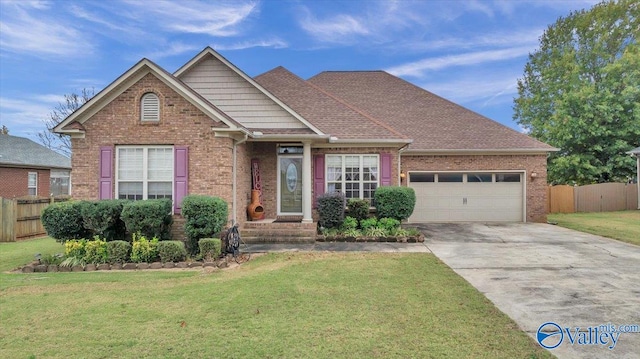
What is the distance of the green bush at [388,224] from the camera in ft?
36.1

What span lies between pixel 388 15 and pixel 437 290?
13349mm

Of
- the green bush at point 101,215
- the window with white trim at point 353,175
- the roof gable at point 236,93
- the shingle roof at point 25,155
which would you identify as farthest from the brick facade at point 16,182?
the window with white trim at point 353,175

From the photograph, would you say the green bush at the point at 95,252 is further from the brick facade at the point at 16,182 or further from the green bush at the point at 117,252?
the brick facade at the point at 16,182

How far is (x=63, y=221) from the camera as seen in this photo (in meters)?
8.02

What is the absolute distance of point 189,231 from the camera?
818 centimetres

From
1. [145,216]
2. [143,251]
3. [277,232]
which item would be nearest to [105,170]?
[145,216]

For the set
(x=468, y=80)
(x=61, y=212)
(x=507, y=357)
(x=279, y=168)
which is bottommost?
(x=507, y=357)

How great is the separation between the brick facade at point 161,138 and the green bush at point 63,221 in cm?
102

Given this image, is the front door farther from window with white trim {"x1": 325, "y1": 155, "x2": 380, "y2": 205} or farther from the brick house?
window with white trim {"x1": 325, "y1": 155, "x2": 380, "y2": 205}

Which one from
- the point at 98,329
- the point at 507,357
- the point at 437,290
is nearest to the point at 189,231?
the point at 98,329

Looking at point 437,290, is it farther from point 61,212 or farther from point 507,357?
point 61,212

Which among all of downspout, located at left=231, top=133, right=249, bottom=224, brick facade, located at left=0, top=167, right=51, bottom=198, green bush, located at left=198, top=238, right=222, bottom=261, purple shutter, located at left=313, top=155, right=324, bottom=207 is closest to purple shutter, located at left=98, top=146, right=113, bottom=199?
downspout, located at left=231, top=133, right=249, bottom=224

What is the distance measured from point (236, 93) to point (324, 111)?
11.3 feet

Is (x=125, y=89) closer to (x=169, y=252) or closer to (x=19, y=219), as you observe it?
(x=169, y=252)
